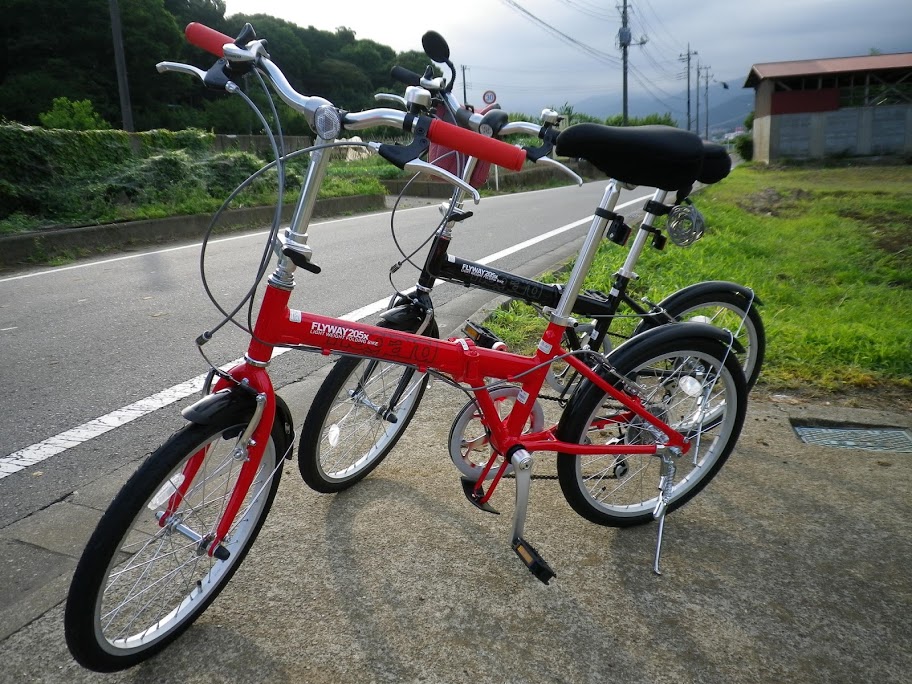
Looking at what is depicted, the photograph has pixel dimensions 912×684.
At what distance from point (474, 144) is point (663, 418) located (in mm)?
1474

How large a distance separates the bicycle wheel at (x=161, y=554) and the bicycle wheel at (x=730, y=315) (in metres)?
1.67

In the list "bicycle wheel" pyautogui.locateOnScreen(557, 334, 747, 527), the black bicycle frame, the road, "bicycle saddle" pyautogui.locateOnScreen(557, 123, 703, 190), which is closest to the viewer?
"bicycle saddle" pyautogui.locateOnScreen(557, 123, 703, 190)

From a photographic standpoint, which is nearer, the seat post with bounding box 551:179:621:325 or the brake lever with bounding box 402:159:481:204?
the brake lever with bounding box 402:159:481:204

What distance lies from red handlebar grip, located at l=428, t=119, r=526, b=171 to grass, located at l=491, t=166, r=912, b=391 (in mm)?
2733

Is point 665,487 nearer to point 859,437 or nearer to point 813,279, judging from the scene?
point 859,437

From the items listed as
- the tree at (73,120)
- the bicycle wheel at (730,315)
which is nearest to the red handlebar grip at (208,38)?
the bicycle wheel at (730,315)

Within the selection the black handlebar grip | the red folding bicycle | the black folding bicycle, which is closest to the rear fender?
the black folding bicycle

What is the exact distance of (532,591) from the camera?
2150 mm

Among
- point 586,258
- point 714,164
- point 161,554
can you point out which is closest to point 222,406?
point 161,554

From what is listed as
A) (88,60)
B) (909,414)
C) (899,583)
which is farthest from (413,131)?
(88,60)

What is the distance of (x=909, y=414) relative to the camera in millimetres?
3371

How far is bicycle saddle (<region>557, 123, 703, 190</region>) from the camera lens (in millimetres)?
2004

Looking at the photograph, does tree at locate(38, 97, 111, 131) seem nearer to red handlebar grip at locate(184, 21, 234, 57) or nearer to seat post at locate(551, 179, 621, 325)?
red handlebar grip at locate(184, 21, 234, 57)

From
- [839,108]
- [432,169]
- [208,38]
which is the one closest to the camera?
[432,169]
